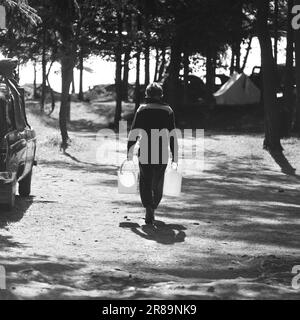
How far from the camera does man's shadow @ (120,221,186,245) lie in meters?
11.2

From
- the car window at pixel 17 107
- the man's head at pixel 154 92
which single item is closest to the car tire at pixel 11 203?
the car window at pixel 17 107

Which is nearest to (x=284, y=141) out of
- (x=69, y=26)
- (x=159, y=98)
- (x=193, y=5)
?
(x=69, y=26)

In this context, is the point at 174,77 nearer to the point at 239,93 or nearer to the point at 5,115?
the point at 239,93

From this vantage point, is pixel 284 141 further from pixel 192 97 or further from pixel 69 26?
pixel 192 97

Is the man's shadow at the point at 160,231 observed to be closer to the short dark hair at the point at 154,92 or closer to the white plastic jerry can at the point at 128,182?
the short dark hair at the point at 154,92

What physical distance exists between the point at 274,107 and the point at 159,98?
1442cm

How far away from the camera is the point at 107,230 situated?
465 inches

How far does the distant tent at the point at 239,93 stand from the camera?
46.9m

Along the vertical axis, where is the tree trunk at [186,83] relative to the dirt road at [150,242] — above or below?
above

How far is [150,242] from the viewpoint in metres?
10.9

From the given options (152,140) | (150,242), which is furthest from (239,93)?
(150,242)

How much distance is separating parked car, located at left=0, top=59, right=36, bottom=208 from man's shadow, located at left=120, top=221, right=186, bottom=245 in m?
1.94

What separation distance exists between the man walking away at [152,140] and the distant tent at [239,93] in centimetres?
3472

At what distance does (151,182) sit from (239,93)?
35149mm
